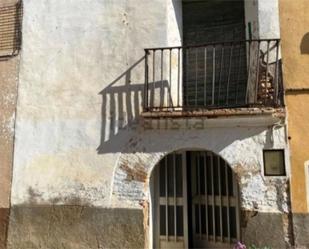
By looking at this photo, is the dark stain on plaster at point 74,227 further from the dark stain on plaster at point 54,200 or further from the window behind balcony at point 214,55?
the window behind balcony at point 214,55

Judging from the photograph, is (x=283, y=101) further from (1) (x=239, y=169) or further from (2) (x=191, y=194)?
(2) (x=191, y=194)

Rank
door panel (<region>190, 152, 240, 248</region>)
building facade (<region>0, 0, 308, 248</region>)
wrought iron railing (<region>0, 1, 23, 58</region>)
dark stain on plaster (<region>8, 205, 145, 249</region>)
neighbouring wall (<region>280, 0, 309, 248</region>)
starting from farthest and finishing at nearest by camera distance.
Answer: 1. wrought iron railing (<region>0, 1, 23, 58</region>)
2. door panel (<region>190, 152, 240, 248</region>)
3. dark stain on plaster (<region>8, 205, 145, 249</region>)
4. building facade (<region>0, 0, 308, 248</region>)
5. neighbouring wall (<region>280, 0, 309, 248</region>)

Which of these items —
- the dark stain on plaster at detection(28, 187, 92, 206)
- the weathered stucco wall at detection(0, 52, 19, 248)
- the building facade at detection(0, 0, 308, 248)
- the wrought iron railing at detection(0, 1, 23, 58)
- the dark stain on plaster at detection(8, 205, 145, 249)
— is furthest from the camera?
the wrought iron railing at detection(0, 1, 23, 58)

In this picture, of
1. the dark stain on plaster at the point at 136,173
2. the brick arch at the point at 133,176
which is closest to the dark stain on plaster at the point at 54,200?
the brick arch at the point at 133,176

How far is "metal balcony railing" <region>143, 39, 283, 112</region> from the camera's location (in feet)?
19.5

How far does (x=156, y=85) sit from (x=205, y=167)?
64.3 inches

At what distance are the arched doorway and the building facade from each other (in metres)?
0.02

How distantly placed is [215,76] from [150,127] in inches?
55.7

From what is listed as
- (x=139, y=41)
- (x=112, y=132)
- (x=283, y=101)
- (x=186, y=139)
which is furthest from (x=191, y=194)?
(x=139, y=41)

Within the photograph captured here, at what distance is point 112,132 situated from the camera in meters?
6.37

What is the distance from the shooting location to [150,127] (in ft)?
20.4

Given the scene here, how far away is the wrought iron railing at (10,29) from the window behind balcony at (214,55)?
9.41 ft

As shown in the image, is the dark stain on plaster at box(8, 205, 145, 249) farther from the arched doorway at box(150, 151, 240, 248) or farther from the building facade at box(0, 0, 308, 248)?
the arched doorway at box(150, 151, 240, 248)

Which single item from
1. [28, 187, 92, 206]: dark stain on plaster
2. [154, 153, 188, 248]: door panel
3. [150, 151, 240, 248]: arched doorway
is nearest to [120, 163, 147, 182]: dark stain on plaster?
[150, 151, 240, 248]: arched doorway
